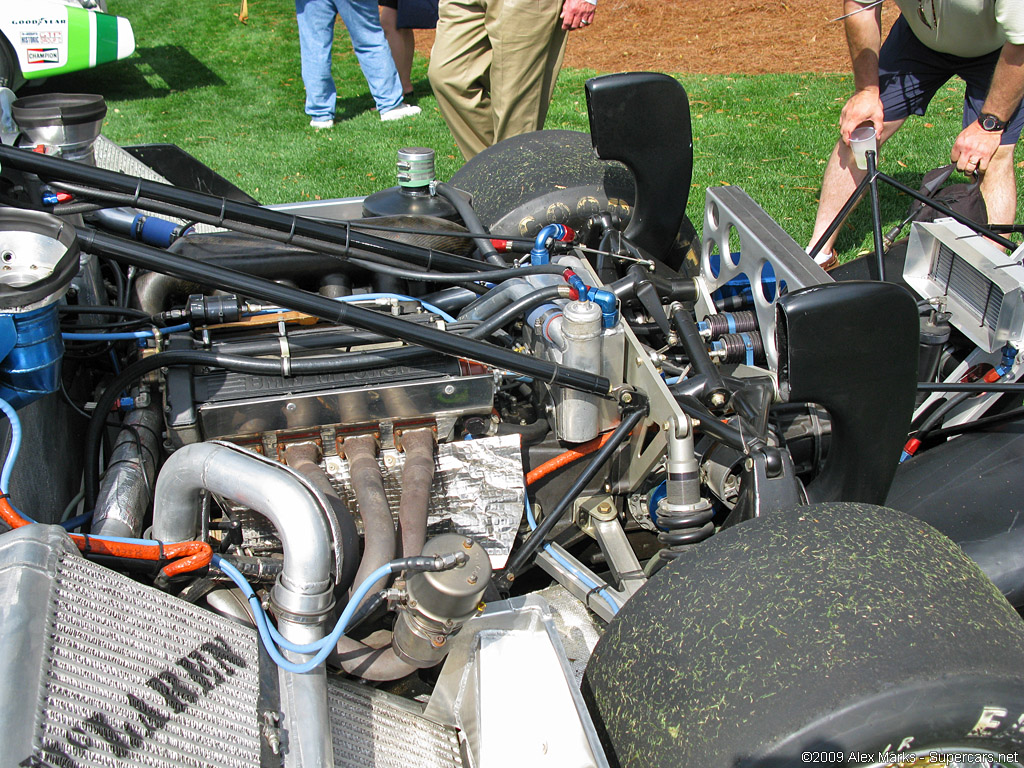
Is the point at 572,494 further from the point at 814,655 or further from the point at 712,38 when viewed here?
the point at 712,38

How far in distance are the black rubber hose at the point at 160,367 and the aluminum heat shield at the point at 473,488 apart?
210mm

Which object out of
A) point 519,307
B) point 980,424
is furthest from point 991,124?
point 519,307

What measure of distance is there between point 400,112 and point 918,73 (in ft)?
13.8

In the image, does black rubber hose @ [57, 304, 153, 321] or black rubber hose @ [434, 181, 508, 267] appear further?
black rubber hose @ [434, 181, 508, 267]

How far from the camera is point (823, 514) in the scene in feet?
5.17

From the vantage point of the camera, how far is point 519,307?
198cm

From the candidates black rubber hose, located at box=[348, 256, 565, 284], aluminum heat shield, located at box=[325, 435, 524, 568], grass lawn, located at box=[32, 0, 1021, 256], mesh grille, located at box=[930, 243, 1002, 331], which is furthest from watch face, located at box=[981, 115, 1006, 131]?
aluminum heat shield, located at box=[325, 435, 524, 568]

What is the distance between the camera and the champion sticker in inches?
240

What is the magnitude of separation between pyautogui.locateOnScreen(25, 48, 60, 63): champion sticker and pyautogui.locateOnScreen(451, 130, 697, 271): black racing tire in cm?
455

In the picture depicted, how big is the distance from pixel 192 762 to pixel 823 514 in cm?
111

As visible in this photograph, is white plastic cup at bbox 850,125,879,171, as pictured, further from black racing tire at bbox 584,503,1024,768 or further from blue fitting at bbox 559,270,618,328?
black racing tire at bbox 584,503,1024,768

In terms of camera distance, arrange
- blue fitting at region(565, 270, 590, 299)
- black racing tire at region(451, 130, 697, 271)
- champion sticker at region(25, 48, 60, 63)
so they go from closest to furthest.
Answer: blue fitting at region(565, 270, 590, 299) → black racing tire at region(451, 130, 697, 271) → champion sticker at region(25, 48, 60, 63)

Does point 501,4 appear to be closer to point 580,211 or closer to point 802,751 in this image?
point 580,211

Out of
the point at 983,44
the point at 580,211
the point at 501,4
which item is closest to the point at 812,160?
the point at 983,44
